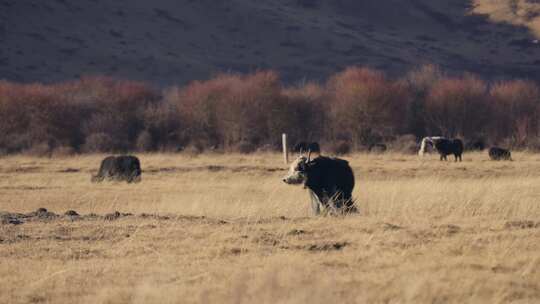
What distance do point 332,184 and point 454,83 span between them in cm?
3771

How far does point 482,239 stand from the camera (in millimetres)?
10992

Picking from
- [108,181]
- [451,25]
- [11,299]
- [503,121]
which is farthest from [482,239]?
[451,25]

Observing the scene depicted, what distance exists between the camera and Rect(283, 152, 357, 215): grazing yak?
14039mm

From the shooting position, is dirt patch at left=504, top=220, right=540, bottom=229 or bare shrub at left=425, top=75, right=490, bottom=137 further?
bare shrub at left=425, top=75, right=490, bottom=137

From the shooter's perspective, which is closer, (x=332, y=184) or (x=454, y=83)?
(x=332, y=184)

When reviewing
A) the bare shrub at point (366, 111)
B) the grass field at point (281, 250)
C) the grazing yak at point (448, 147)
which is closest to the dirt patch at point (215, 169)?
the grass field at point (281, 250)

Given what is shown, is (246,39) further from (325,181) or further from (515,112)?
(325,181)

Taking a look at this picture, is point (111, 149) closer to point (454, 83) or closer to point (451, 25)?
point (454, 83)

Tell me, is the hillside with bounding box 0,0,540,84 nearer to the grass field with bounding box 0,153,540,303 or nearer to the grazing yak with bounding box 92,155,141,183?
the grazing yak with bounding box 92,155,141,183

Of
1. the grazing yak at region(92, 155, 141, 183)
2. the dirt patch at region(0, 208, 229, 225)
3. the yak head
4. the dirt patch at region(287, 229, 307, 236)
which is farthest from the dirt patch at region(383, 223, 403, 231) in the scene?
the grazing yak at region(92, 155, 141, 183)

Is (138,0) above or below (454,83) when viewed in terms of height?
above

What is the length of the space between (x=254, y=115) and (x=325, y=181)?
32369 millimetres

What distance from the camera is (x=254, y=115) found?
46469mm

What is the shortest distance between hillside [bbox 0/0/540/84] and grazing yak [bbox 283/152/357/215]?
66.3 meters
